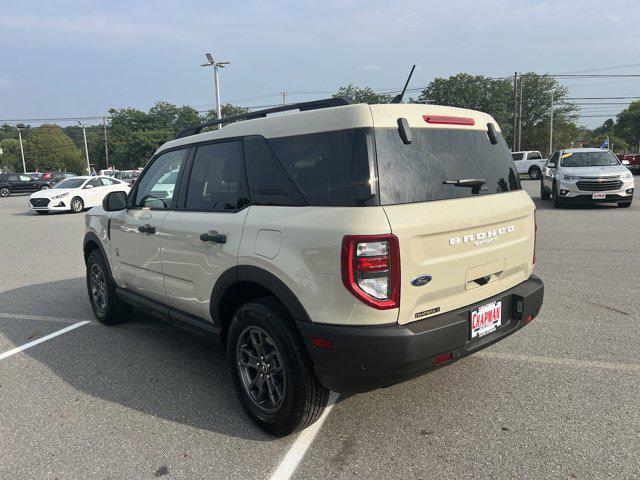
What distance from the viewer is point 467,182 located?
2918mm

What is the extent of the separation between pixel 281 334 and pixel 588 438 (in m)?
1.83

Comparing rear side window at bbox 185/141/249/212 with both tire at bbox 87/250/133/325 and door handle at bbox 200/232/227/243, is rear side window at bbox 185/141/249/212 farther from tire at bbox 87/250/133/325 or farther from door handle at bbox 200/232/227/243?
tire at bbox 87/250/133/325

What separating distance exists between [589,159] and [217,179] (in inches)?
538

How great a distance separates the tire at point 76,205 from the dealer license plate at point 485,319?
767 inches

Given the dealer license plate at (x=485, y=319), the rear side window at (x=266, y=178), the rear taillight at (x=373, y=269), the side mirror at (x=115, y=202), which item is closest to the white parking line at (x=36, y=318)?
the side mirror at (x=115, y=202)

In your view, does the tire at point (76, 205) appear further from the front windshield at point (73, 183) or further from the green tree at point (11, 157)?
the green tree at point (11, 157)

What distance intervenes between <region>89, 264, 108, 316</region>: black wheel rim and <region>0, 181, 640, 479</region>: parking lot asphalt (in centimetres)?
22

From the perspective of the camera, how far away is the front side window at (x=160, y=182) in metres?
3.92

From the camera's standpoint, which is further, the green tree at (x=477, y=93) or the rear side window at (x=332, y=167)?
the green tree at (x=477, y=93)

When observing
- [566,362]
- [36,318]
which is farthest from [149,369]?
[566,362]

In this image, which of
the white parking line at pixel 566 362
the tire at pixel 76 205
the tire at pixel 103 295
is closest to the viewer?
the white parking line at pixel 566 362

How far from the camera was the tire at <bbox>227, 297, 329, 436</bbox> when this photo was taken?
271cm

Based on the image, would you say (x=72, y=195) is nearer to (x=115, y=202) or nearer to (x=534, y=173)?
(x=115, y=202)

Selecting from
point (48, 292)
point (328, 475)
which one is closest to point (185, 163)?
point (328, 475)
